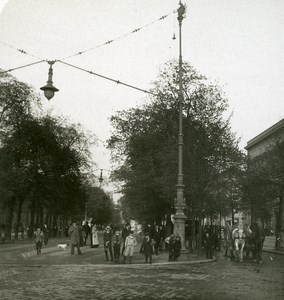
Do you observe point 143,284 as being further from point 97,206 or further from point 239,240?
point 97,206

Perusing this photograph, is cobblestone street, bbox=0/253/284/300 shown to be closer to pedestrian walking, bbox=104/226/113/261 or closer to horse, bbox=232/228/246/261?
horse, bbox=232/228/246/261

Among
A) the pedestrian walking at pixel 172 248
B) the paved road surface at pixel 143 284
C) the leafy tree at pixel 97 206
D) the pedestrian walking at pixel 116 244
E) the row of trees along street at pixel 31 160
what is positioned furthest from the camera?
the leafy tree at pixel 97 206

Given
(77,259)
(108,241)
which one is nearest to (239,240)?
(108,241)

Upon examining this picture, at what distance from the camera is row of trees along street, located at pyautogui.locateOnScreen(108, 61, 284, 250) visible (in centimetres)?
3064

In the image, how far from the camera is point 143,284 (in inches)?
537

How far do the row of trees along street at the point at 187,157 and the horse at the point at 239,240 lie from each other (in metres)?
5.95

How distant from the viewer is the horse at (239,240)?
2312 cm

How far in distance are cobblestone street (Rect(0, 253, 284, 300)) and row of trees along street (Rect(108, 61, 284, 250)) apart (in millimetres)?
11447

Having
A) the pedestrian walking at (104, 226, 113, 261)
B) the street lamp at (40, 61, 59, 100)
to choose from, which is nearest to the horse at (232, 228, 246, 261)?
the pedestrian walking at (104, 226, 113, 261)

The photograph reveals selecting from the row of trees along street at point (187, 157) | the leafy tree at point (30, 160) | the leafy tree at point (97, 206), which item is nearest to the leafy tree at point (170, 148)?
the row of trees along street at point (187, 157)

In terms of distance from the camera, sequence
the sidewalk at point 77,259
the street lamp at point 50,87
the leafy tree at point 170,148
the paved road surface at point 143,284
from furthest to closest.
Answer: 1. the leafy tree at point 170,148
2. the sidewalk at point 77,259
3. the street lamp at point 50,87
4. the paved road surface at point 143,284

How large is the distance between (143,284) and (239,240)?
10706mm

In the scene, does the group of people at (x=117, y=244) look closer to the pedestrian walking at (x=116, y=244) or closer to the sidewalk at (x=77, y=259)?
the pedestrian walking at (x=116, y=244)

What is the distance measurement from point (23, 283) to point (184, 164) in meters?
20.4
